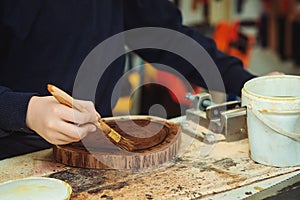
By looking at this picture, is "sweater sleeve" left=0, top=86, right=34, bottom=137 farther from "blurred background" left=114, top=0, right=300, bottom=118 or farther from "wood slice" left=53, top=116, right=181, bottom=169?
"blurred background" left=114, top=0, right=300, bottom=118

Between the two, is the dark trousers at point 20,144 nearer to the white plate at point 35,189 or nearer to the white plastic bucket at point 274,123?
the white plate at point 35,189

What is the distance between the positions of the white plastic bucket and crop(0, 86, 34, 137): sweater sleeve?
411 mm

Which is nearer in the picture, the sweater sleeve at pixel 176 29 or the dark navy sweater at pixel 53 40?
the dark navy sweater at pixel 53 40

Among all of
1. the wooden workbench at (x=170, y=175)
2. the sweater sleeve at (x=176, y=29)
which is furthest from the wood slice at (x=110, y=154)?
the sweater sleeve at (x=176, y=29)

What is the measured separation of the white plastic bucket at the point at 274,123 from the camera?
37.6 inches

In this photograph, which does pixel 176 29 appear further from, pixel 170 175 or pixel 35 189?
pixel 35 189

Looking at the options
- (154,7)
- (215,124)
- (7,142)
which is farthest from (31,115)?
(154,7)

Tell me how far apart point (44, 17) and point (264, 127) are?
54 cm

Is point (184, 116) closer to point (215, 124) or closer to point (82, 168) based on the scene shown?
point (215, 124)

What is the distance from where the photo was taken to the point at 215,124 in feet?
3.80

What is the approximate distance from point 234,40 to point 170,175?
1.76m

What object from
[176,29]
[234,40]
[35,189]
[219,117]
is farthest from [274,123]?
[234,40]

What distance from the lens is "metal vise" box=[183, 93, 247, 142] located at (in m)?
1.12

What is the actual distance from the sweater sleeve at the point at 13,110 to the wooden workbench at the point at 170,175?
0.09m
